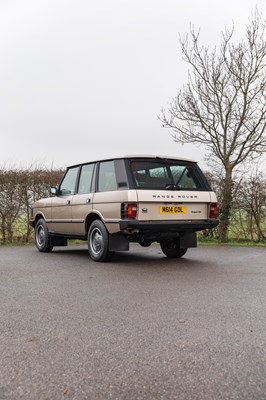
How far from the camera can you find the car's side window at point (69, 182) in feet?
30.9

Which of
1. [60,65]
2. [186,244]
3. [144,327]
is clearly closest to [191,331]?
[144,327]

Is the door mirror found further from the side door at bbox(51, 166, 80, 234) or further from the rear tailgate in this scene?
the rear tailgate

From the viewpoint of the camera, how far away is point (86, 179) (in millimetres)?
8930

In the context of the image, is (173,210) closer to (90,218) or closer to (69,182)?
(90,218)

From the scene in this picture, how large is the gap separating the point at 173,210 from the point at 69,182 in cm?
291

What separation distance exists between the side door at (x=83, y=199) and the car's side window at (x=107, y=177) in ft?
0.92

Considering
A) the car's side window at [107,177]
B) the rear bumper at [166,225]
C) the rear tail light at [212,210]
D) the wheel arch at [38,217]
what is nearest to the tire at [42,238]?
the wheel arch at [38,217]

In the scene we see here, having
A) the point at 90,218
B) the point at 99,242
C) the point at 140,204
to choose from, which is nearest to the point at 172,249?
the point at 99,242

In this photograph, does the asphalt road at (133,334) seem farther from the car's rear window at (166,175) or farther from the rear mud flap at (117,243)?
the car's rear window at (166,175)

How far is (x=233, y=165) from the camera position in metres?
13.0

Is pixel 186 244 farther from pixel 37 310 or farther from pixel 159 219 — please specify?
pixel 37 310

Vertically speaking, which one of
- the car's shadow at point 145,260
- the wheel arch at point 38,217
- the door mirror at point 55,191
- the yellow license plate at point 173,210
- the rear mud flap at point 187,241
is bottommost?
the car's shadow at point 145,260

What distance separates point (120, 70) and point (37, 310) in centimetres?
1378

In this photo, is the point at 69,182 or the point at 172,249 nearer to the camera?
the point at 172,249
